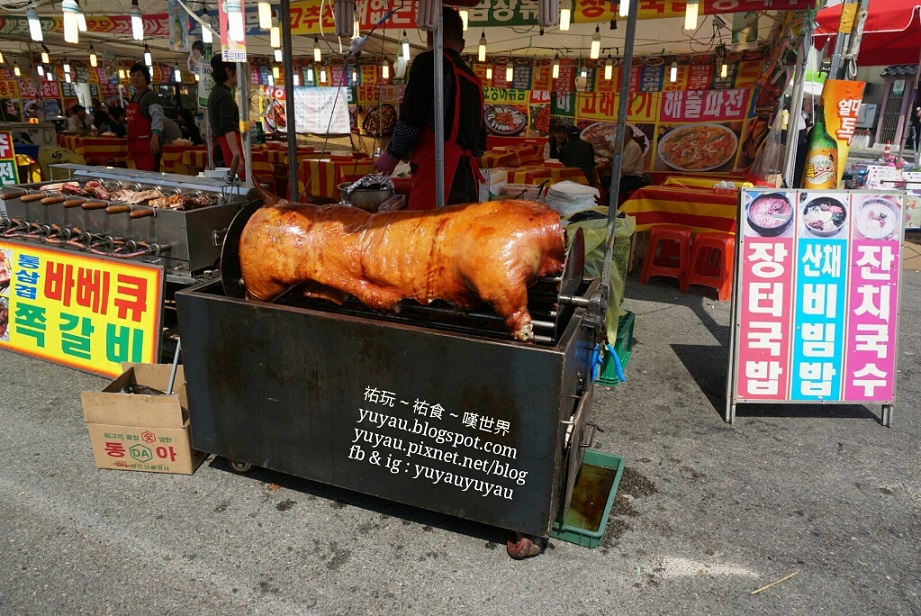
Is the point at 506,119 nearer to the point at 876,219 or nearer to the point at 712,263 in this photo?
the point at 712,263

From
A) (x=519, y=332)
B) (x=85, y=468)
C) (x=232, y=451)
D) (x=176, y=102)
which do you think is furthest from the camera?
(x=176, y=102)

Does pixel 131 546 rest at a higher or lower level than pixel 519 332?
lower

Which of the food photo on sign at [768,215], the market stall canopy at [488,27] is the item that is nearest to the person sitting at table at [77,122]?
the market stall canopy at [488,27]

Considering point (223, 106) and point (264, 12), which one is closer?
point (264, 12)

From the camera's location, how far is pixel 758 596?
101 inches

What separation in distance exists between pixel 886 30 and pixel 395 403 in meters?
10.7

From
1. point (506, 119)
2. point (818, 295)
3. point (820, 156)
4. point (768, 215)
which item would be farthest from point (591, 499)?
point (506, 119)

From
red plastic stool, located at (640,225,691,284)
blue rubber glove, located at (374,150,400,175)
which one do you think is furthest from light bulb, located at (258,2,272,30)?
red plastic stool, located at (640,225,691,284)

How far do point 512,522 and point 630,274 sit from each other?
5.94 metres

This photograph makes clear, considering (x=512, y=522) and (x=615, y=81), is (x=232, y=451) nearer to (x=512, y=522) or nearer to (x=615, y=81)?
(x=512, y=522)

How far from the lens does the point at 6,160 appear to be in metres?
6.81

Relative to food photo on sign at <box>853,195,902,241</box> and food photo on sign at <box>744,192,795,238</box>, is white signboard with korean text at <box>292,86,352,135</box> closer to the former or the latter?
food photo on sign at <box>744,192,795,238</box>

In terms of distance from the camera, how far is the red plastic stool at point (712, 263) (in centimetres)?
682

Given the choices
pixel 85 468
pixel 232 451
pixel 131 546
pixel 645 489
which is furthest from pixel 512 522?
pixel 85 468
